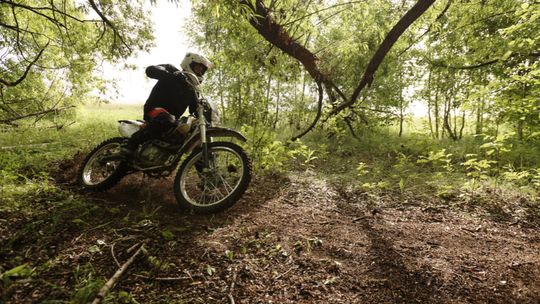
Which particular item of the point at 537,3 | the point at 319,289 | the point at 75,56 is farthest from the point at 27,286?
the point at 75,56

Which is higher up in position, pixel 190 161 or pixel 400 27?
pixel 400 27

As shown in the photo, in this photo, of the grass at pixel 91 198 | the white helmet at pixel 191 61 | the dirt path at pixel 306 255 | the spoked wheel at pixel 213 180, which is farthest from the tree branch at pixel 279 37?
the dirt path at pixel 306 255

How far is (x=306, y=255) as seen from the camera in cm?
252

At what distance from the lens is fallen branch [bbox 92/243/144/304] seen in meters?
1.68

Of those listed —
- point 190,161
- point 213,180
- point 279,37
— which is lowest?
point 213,180

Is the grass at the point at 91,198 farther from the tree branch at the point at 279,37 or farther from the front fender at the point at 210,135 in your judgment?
the tree branch at the point at 279,37

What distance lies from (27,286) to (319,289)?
6.59 feet

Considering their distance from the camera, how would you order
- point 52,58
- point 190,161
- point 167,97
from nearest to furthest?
point 190,161 → point 167,97 → point 52,58

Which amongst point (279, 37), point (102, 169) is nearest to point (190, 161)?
point (102, 169)

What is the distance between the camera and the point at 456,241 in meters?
2.94

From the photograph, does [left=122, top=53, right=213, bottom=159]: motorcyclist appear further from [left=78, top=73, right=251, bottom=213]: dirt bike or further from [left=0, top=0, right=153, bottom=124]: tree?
[left=0, top=0, right=153, bottom=124]: tree

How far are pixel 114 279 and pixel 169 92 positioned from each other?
2691 millimetres

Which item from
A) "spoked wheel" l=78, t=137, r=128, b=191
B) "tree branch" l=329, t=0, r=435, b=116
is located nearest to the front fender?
"spoked wheel" l=78, t=137, r=128, b=191

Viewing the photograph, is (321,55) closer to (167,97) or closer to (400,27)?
(400,27)
